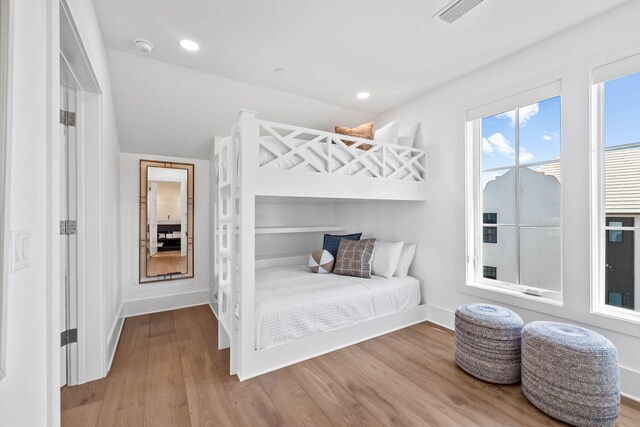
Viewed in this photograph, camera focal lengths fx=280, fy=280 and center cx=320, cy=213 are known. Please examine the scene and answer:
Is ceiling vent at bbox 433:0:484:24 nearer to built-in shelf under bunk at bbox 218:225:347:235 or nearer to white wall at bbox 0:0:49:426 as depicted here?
white wall at bbox 0:0:49:426

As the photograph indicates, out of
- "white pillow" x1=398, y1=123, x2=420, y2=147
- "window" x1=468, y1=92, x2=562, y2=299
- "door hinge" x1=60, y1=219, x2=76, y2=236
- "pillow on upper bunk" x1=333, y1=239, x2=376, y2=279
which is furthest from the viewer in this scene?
"white pillow" x1=398, y1=123, x2=420, y2=147

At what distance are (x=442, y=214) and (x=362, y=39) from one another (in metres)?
1.82

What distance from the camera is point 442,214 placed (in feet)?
9.57

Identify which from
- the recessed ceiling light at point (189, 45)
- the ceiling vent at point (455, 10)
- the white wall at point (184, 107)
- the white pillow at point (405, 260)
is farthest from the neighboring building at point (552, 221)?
the recessed ceiling light at point (189, 45)

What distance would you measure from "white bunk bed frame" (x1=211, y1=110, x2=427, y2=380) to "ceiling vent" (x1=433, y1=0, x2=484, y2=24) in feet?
3.51

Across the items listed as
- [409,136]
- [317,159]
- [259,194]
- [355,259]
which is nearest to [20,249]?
[259,194]

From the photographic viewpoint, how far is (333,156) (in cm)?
247

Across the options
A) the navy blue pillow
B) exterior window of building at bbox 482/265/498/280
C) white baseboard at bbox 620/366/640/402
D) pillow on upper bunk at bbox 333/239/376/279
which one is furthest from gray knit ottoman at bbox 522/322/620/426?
the navy blue pillow

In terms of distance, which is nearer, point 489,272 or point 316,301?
point 316,301

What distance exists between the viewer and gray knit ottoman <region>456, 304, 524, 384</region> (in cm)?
191

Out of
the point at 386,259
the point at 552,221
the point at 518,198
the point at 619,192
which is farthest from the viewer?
the point at 386,259

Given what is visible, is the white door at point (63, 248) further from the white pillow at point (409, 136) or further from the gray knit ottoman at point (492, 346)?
the white pillow at point (409, 136)

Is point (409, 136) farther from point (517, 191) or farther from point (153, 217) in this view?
point (153, 217)

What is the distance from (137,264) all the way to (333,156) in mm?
2738
